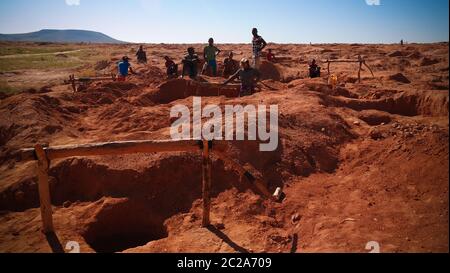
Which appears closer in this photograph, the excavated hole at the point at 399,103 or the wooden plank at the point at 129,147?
the wooden plank at the point at 129,147

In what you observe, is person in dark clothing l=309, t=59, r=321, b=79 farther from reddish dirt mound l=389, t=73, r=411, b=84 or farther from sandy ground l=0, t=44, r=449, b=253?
sandy ground l=0, t=44, r=449, b=253

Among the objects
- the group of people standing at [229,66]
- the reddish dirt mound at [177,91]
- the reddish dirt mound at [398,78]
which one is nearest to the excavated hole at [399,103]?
the group of people standing at [229,66]

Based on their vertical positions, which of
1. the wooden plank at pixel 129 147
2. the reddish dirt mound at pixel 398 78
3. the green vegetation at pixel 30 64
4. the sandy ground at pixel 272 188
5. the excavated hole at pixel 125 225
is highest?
the green vegetation at pixel 30 64

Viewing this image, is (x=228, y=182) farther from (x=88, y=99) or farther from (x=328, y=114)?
(x=88, y=99)

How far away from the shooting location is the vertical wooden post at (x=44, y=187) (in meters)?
4.20

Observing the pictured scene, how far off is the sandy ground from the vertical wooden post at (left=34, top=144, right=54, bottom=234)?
20cm

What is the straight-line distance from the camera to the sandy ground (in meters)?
4.03

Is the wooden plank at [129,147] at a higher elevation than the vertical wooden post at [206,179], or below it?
higher

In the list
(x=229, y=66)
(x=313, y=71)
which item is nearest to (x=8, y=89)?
(x=229, y=66)

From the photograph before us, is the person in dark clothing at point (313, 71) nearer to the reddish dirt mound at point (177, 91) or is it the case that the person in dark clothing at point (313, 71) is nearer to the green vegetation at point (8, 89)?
the reddish dirt mound at point (177, 91)

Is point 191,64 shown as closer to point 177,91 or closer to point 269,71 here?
point 177,91

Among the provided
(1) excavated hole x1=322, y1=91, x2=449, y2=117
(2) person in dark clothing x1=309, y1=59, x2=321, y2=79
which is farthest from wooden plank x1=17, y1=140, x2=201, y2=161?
(2) person in dark clothing x1=309, y1=59, x2=321, y2=79

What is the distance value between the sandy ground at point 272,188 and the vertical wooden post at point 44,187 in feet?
0.66
